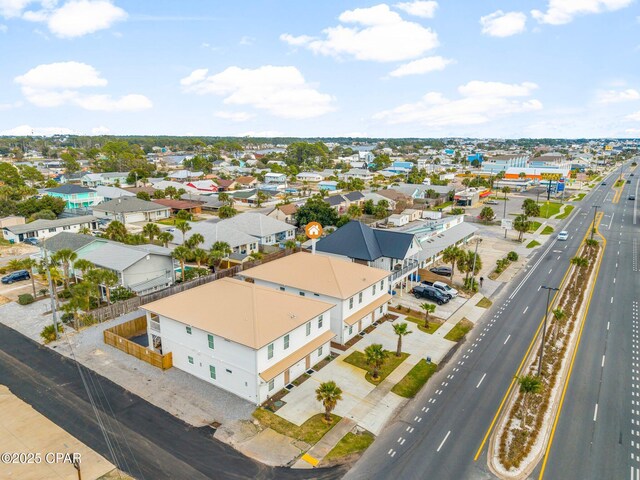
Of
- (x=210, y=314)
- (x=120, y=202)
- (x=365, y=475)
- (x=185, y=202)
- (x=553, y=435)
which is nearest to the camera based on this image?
(x=365, y=475)

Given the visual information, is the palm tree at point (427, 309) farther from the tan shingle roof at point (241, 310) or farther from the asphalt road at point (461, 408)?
the tan shingle roof at point (241, 310)

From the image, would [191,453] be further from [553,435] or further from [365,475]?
[553,435]

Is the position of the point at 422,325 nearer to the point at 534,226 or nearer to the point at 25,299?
the point at 25,299

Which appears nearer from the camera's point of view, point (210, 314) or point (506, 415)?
point (506, 415)

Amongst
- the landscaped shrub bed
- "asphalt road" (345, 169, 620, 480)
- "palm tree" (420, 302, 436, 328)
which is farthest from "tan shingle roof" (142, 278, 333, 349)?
the landscaped shrub bed

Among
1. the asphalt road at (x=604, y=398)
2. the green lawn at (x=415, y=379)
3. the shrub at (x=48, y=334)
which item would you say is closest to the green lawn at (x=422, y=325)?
the green lawn at (x=415, y=379)

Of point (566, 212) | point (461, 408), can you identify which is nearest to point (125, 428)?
point (461, 408)

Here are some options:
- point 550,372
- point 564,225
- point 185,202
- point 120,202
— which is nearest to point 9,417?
point 550,372
